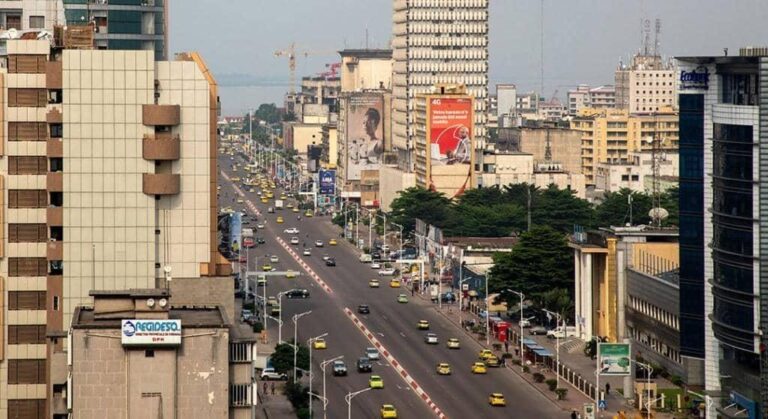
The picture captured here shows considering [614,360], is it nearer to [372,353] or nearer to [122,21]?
[372,353]

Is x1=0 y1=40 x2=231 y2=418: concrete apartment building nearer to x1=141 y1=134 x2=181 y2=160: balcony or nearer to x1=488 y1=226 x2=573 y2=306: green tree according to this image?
x1=141 y1=134 x2=181 y2=160: balcony

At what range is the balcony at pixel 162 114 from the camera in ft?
336

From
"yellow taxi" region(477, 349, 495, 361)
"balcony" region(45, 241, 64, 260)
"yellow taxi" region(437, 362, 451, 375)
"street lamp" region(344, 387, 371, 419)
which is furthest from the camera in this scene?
"yellow taxi" region(477, 349, 495, 361)

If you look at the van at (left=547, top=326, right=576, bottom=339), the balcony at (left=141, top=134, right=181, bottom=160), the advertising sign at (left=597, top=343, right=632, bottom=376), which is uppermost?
the balcony at (left=141, top=134, right=181, bottom=160)

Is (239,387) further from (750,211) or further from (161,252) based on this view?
(750,211)

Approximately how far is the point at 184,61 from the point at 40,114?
7184mm

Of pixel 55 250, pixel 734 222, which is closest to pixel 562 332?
pixel 734 222

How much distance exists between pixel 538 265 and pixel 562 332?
1202 centimetres

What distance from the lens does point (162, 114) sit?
102312 mm

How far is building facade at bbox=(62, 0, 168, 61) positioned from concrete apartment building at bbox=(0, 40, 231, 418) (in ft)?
144

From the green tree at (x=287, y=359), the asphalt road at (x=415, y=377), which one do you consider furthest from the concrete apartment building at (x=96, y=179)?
the green tree at (x=287, y=359)

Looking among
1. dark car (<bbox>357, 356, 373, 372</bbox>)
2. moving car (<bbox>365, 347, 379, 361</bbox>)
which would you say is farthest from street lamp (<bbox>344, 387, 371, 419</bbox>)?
moving car (<bbox>365, 347, 379, 361</bbox>)

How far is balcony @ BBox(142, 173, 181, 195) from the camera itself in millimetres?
102625

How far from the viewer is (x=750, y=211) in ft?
412
